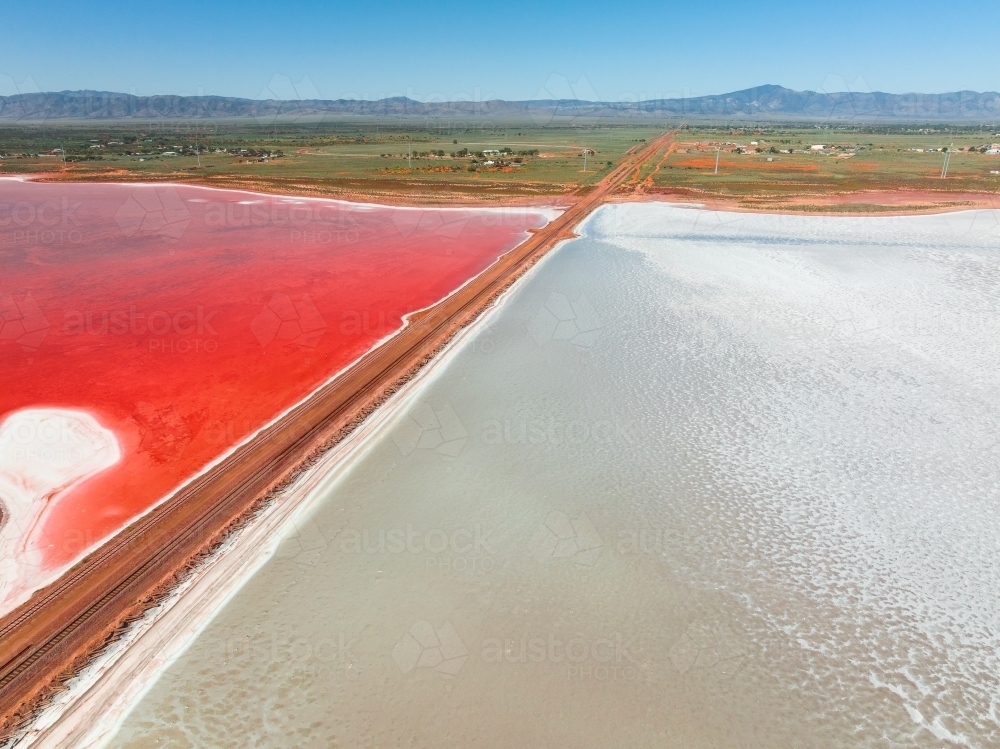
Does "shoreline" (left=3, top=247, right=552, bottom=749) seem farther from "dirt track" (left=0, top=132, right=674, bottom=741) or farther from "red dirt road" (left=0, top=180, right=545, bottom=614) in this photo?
"red dirt road" (left=0, top=180, right=545, bottom=614)

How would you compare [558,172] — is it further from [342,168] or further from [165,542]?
[165,542]

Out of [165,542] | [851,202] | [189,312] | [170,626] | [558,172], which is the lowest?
[170,626]

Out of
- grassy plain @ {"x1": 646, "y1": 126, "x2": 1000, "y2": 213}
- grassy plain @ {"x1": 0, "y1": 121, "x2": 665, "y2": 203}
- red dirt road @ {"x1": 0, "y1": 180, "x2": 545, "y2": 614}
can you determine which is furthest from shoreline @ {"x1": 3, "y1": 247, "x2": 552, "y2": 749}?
grassy plain @ {"x1": 646, "y1": 126, "x2": 1000, "y2": 213}

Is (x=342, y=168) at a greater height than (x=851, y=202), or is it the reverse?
(x=342, y=168)

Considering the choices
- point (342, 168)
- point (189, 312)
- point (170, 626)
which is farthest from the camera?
point (342, 168)

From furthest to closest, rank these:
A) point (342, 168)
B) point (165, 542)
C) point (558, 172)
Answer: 1. point (342, 168)
2. point (558, 172)
3. point (165, 542)

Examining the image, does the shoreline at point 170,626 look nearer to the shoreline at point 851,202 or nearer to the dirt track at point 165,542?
the dirt track at point 165,542

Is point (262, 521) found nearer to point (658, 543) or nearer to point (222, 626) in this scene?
point (222, 626)

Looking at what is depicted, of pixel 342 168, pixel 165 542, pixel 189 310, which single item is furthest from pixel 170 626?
pixel 342 168
